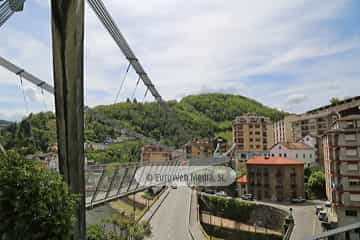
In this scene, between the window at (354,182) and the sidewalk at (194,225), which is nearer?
the window at (354,182)

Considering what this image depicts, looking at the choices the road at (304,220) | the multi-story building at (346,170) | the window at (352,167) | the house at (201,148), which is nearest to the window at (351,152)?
the multi-story building at (346,170)

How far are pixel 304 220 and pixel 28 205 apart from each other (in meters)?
13.7

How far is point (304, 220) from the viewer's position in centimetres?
1370

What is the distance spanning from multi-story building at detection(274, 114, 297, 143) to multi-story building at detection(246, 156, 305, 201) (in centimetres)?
1532

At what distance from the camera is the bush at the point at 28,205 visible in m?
1.91

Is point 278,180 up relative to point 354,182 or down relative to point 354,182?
down

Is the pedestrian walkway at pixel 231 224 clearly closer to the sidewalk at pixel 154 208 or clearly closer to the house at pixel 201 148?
the sidewalk at pixel 154 208

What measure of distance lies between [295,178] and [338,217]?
6564 millimetres

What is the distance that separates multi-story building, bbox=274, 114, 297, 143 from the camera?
33672mm

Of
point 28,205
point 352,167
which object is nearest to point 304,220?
point 352,167

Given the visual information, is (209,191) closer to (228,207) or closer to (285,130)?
(228,207)

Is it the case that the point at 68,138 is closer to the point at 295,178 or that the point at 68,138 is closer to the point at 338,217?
the point at 338,217

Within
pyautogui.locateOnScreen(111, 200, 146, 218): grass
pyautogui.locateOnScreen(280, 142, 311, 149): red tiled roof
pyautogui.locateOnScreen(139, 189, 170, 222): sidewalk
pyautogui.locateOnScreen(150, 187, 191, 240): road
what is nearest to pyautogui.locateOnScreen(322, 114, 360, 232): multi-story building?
pyautogui.locateOnScreen(150, 187, 191, 240): road

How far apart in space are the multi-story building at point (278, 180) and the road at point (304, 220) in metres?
1.05
